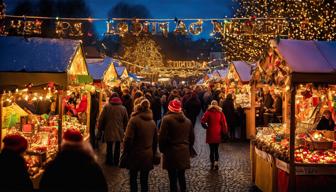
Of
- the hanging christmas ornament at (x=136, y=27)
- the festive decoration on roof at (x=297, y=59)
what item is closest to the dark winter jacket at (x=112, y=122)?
the festive decoration on roof at (x=297, y=59)

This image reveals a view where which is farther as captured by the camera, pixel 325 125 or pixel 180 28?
pixel 180 28

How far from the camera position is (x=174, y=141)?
800 centimetres

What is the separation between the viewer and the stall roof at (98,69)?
19159 millimetres

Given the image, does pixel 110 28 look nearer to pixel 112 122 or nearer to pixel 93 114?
pixel 93 114

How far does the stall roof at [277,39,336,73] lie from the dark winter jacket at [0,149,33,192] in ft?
14.7

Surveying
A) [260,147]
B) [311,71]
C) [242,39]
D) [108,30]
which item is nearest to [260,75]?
[260,147]

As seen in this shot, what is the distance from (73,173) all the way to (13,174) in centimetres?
75

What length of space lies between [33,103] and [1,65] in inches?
159

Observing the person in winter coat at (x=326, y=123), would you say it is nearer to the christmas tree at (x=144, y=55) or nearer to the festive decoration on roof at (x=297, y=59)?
the festive decoration on roof at (x=297, y=59)

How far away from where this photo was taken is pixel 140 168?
777 cm

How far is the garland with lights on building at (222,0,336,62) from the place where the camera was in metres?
21.0

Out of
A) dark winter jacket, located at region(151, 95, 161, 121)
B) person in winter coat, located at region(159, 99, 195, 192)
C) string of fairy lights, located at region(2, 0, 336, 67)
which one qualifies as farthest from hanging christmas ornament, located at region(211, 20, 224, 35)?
person in winter coat, located at region(159, 99, 195, 192)

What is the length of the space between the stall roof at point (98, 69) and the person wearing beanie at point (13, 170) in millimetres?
14236

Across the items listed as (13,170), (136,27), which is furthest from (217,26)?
(13,170)
